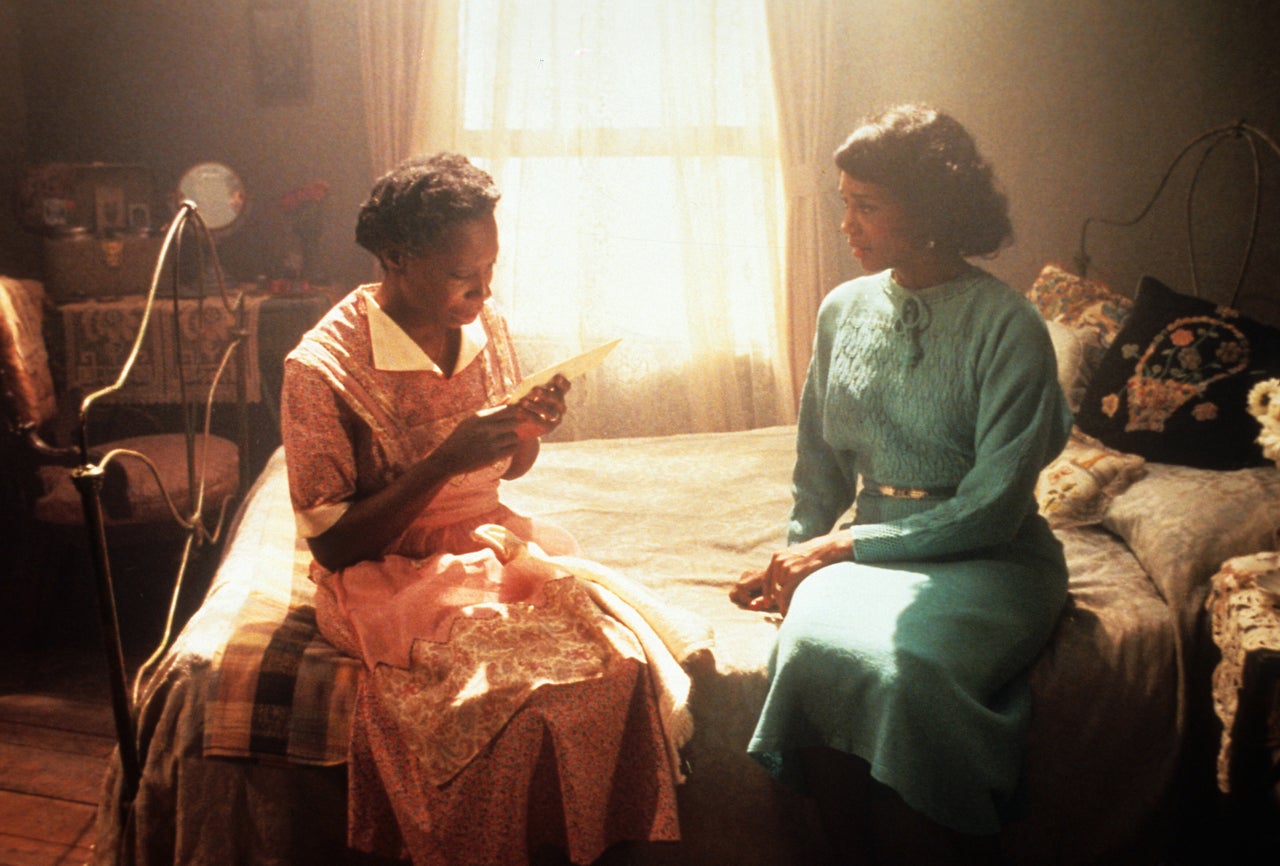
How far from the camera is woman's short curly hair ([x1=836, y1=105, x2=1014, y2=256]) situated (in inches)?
74.6

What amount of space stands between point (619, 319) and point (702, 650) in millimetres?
2637

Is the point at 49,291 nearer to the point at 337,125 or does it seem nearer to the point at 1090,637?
the point at 337,125

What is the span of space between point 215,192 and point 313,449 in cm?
287

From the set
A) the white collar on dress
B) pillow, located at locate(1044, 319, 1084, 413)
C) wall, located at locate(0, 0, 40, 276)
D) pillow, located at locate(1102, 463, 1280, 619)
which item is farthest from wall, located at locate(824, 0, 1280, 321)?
wall, located at locate(0, 0, 40, 276)

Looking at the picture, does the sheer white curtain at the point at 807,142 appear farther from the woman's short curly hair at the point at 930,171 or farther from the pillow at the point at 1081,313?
the woman's short curly hair at the point at 930,171

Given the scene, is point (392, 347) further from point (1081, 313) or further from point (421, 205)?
point (1081, 313)

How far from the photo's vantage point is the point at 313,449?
5.63 ft

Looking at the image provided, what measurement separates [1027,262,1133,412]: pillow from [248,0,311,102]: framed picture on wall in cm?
289

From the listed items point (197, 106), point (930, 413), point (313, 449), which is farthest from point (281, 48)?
point (930, 413)

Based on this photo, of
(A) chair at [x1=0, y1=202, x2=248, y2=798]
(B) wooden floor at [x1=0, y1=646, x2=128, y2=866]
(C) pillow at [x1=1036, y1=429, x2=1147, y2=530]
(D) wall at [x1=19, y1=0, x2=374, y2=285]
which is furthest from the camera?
(D) wall at [x1=19, y1=0, x2=374, y2=285]

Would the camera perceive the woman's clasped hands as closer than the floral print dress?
No

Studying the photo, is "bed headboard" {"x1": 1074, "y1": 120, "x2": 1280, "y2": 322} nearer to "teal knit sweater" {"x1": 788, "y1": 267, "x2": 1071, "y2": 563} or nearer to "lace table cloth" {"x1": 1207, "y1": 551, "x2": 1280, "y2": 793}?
"teal knit sweater" {"x1": 788, "y1": 267, "x2": 1071, "y2": 563}

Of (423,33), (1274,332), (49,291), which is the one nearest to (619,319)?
(423,33)

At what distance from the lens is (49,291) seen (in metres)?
3.89
